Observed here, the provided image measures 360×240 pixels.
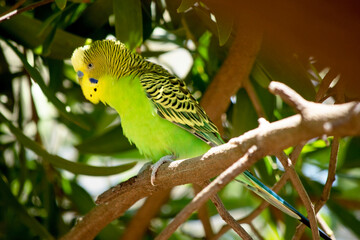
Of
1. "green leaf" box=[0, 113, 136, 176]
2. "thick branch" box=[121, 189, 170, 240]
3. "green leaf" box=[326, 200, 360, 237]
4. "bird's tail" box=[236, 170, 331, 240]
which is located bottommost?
"thick branch" box=[121, 189, 170, 240]

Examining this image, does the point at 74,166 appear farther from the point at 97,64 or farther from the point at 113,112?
the point at 113,112

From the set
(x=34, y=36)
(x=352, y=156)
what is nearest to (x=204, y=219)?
(x=352, y=156)

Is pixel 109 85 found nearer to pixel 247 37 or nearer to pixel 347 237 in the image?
pixel 247 37

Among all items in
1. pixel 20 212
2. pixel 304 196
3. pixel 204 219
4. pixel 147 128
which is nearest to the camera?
pixel 304 196

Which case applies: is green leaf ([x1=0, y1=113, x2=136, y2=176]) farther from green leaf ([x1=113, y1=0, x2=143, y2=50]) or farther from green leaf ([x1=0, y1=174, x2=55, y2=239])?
green leaf ([x1=113, y1=0, x2=143, y2=50])

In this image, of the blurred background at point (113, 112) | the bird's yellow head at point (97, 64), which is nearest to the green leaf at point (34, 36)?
the blurred background at point (113, 112)

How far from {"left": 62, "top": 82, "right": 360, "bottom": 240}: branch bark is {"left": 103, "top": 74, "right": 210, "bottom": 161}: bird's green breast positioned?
17 centimetres

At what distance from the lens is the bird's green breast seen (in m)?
1.75

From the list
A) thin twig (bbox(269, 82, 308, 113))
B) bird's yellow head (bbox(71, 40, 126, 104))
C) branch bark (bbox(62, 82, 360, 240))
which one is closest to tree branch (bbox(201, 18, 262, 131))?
bird's yellow head (bbox(71, 40, 126, 104))

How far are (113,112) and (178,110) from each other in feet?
3.15

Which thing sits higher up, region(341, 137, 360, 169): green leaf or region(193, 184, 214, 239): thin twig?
region(341, 137, 360, 169): green leaf

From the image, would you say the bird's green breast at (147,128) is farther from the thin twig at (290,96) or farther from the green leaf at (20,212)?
the thin twig at (290,96)

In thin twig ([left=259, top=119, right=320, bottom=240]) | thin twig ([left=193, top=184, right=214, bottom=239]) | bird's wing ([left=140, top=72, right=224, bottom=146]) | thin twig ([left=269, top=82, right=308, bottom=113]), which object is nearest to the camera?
thin twig ([left=269, top=82, right=308, bottom=113])

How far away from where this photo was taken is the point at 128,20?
70.1 inches
